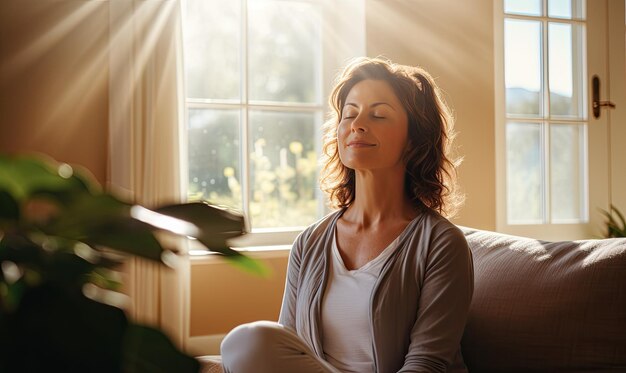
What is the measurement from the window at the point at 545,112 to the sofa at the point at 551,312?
7.68 feet

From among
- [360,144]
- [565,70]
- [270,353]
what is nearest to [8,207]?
[270,353]

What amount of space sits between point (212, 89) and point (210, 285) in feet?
3.03

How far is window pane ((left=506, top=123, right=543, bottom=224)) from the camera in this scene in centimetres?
407

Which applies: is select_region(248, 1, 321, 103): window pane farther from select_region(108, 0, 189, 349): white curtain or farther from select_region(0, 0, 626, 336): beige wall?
select_region(108, 0, 189, 349): white curtain

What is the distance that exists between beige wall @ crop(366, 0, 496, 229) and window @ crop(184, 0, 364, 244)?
12.4 inches

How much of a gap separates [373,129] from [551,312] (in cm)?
66

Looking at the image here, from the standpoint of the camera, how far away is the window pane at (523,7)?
4.02 metres

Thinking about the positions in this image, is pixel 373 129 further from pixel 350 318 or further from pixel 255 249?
pixel 255 249

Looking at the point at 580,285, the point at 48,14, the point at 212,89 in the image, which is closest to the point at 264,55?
the point at 212,89

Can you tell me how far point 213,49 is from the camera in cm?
355

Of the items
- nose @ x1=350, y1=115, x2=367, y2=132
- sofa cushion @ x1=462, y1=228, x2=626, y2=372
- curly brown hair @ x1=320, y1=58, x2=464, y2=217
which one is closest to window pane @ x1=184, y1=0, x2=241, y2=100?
curly brown hair @ x1=320, y1=58, x2=464, y2=217

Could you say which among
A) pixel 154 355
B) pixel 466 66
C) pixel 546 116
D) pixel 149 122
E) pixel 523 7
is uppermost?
pixel 523 7

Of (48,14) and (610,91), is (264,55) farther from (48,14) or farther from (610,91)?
(610,91)

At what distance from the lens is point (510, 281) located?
174 centimetres
